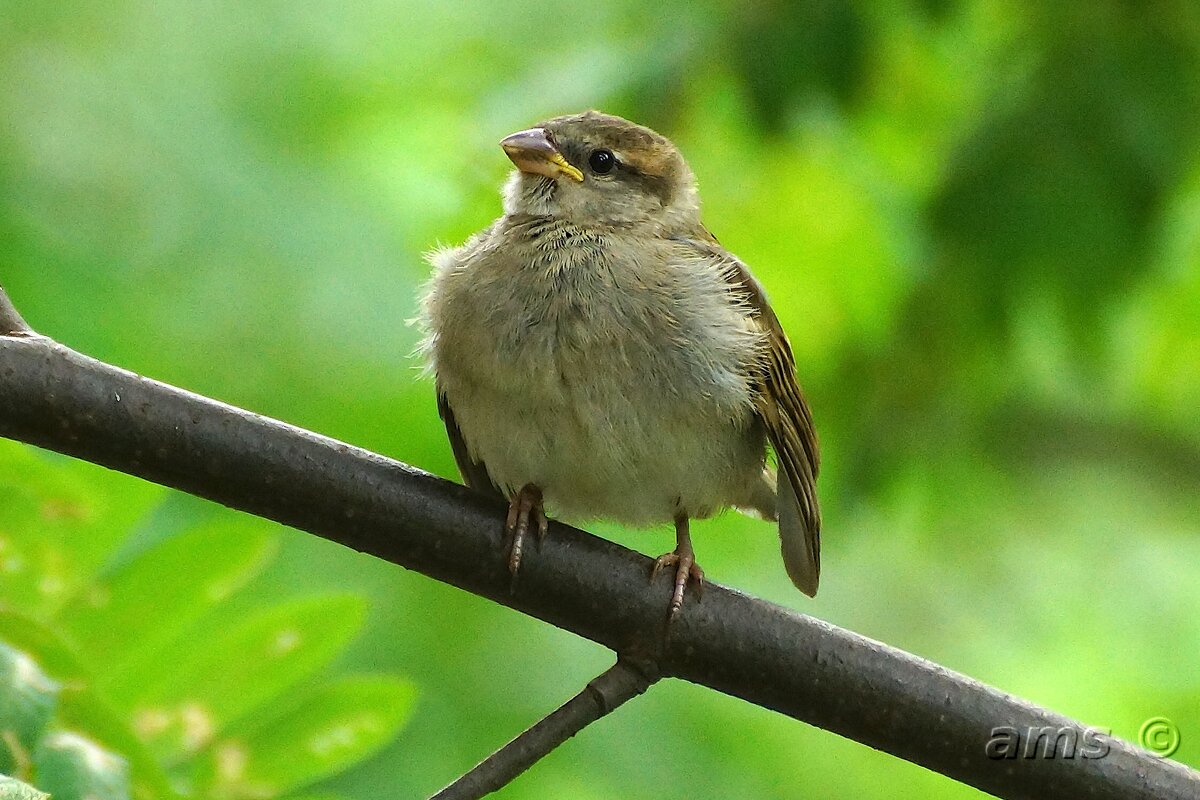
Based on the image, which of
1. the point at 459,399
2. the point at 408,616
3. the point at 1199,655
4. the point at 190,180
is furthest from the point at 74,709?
the point at 1199,655

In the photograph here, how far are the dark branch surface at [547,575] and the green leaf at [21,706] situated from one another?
56cm

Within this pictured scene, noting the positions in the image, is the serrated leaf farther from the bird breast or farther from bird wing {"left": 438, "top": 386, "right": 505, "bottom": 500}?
bird wing {"left": 438, "top": 386, "right": 505, "bottom": 500}

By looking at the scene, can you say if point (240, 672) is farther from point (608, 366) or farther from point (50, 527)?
point (608, 366)

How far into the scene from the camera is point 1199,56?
13.4ft

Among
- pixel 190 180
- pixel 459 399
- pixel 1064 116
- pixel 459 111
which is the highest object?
pixel 459 111

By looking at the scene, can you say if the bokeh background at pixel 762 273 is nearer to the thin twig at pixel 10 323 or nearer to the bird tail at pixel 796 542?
the thin twig at pixel 10 323

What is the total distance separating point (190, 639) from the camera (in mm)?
2885

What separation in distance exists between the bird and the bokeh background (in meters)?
0.52

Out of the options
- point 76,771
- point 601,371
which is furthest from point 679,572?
point 76,771

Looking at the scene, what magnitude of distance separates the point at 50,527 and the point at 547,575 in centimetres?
95

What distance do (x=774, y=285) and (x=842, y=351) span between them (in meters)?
0.31

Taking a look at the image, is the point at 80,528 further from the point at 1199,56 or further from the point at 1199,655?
the point at 1199,655

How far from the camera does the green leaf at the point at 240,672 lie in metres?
2.76

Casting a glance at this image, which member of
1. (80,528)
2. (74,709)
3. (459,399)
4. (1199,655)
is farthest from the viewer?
(1199,655)
